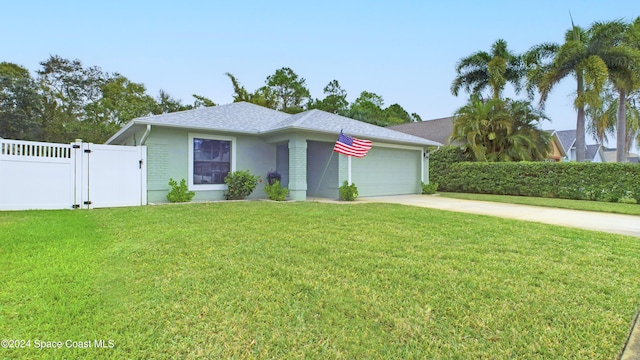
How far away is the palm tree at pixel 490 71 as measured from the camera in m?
19.3

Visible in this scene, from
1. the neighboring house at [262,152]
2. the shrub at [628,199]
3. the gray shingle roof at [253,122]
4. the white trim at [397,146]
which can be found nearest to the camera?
the neighboring house at [262,152]

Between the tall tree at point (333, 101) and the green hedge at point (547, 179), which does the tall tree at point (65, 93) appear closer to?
the tall tree at point (333, 101)

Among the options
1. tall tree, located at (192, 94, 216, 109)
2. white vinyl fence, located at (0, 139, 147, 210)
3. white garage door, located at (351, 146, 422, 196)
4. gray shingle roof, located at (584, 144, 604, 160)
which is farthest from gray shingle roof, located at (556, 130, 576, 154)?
white vinyl fence, located at (0, 139, 147, 210)

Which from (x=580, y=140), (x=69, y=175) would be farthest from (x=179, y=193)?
(x=580, y=140)

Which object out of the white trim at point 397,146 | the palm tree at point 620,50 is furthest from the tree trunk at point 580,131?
the white trim at point 397,146

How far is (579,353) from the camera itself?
222 centimetres

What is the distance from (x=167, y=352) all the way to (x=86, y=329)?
2.47ft

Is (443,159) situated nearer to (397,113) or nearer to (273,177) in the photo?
(273,177)

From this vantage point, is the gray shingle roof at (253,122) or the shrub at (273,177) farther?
the shrub at (273,177)

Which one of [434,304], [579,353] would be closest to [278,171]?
[434,304]

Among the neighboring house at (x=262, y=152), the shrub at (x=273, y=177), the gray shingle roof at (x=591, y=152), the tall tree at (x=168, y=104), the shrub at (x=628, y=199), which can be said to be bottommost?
the shrub at (x=628, y=199)

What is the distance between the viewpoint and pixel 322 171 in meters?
13.0

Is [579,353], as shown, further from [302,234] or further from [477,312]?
[302,234]

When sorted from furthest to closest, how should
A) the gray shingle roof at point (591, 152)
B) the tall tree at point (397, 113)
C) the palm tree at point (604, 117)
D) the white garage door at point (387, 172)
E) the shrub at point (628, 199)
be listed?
the tall tree at point (397, 113), the gray shingle roof at point (591, 152), the palm tree at point (604, 117), the white garage door at point (387, 172), the shrub at point (628, 199)
